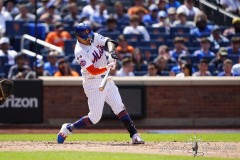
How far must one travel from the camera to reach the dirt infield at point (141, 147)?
11242 mm

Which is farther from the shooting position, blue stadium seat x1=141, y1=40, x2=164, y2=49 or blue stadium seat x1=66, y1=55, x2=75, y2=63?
blue stadium seat x1=141, y1=40, x2=164, y2=49

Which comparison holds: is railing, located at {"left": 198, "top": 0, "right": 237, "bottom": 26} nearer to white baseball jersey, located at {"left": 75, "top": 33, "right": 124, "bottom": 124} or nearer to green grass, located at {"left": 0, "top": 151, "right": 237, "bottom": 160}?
white baseball jersey, located at {"left": 75, "top": 33, "right": 124, "bottom": 124}

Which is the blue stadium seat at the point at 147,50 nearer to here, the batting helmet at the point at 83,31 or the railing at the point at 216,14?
the railing at the point at 216,14

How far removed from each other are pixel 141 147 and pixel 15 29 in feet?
27.3

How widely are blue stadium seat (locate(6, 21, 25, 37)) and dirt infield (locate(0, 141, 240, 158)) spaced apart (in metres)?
6.79

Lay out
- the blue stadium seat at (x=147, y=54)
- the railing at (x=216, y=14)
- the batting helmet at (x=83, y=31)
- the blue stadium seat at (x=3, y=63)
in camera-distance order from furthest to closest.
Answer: the railing at (x=216, y=14) → the blue stadium seat at (x=147, y=54) → the blue stadium seat at (x=3, y=63) → the batting helmet at (x=83, y=31)

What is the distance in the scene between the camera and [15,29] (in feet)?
63.6

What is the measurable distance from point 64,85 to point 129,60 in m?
1.56

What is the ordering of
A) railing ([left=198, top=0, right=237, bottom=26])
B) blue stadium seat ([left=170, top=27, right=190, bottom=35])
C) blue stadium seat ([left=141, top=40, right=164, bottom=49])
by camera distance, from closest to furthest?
blue stadium seat ([left=141, top=40, right=164, bottom=49]), blue stadium seat ([left=170, top=27, right=190, bottom=35]), railing ([left=198, top=0, right=237, bottom=26])

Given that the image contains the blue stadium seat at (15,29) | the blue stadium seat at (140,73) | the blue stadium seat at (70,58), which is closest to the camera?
the blue stadium seat at (140,73)

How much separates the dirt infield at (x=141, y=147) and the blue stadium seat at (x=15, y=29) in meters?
6.79

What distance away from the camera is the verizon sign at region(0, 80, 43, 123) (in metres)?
17.5

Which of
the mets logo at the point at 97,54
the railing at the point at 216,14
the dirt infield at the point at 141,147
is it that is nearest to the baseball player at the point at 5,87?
the dirt infield at the point at 141,147

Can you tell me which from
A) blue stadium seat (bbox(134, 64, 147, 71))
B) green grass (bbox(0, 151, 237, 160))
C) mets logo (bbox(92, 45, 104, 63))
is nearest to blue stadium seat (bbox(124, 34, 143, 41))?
blue stadium seat (bbox(134, 64, 147, 71))
